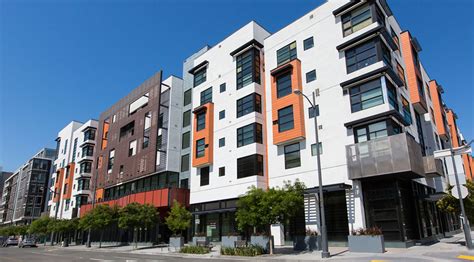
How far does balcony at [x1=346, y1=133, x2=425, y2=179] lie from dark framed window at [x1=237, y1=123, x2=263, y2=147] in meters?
10.3

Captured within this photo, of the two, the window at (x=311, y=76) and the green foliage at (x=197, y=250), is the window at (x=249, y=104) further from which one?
the green foliage at (x=197, y=250)

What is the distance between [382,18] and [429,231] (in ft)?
63.8

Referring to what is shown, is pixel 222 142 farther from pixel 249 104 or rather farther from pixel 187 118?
pixel 187 118

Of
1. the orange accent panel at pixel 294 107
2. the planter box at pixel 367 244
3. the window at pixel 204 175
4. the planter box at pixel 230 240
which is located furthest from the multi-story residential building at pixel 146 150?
the planter box at pixel 367 244

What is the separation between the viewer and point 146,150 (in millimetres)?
47875

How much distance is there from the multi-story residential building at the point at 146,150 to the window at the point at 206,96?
6544 mm

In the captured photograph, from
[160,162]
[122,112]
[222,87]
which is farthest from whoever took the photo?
[122,112]

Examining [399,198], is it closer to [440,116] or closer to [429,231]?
[429,231]

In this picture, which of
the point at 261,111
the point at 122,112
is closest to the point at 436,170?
the point at 261,111

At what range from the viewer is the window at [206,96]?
4150cm

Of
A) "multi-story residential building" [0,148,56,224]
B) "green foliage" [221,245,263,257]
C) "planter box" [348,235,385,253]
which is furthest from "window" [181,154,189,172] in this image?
"multi-story residential building" [0,148,56,224]

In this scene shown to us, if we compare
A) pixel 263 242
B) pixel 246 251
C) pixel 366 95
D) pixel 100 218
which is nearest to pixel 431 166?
pixel 366 95

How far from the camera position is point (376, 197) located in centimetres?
2483

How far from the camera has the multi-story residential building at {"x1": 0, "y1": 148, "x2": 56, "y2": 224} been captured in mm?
105250
